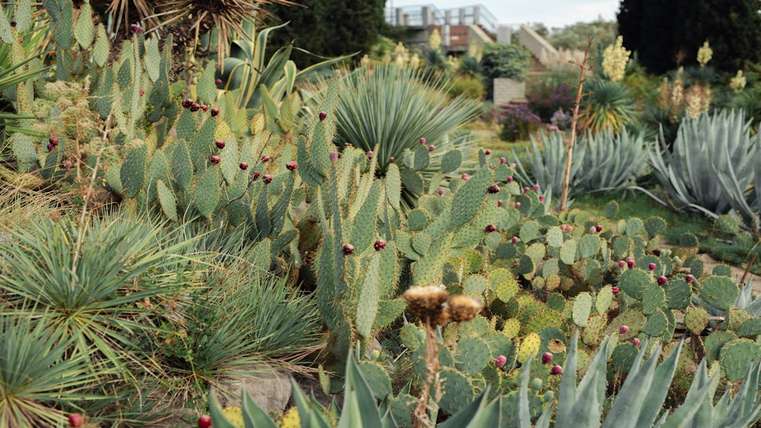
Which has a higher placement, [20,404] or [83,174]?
[83,174]

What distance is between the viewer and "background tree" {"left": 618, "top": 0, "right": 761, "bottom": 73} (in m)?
17.7

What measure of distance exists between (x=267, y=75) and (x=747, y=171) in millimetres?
4378

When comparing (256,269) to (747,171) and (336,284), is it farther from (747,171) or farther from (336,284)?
(747,171)

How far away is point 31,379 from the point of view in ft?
7.20

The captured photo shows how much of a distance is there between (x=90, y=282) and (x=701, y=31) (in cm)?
1813

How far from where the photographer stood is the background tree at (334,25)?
60.6 ft

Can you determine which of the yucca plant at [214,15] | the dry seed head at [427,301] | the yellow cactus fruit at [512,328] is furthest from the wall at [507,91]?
the dry seed head at [427,301]

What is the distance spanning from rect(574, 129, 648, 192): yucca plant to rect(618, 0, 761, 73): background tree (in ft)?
32.7

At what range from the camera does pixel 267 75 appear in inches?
274

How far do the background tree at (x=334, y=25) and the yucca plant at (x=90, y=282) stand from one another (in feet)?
52.2

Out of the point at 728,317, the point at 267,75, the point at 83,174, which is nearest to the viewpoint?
the point at 728,317

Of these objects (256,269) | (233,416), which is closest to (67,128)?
(256,269)

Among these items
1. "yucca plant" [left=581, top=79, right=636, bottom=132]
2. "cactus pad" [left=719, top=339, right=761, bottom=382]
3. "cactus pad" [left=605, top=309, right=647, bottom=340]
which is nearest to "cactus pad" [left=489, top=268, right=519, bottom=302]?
"cactus pad" [left=605, top=309, right=647, bottom=340]

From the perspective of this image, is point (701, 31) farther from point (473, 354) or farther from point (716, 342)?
point (473, 354)
